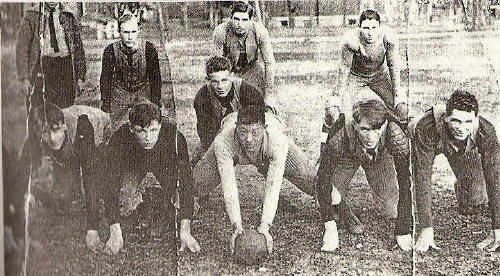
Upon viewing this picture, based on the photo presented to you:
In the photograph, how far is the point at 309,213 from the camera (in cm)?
233

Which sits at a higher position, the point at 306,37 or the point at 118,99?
the point at 306,37

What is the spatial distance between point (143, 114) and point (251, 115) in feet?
1.14

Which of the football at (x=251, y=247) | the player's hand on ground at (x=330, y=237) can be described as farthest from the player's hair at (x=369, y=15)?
the football at (x=251, y=247)

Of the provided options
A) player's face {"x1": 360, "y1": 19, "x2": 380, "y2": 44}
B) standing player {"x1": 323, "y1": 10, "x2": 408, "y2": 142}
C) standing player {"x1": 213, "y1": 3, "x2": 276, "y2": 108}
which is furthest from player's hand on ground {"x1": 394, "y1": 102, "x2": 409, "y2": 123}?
standing player {"x1": 213, "y1": 3, "x2": 276, "y2": 108}

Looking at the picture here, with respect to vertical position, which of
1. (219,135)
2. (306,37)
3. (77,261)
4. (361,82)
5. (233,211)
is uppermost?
(306,37)

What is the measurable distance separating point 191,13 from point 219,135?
395 millimetres

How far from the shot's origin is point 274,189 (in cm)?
233

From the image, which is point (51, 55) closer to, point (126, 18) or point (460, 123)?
point (126, 18)

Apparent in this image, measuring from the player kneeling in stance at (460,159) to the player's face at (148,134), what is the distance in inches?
32.3

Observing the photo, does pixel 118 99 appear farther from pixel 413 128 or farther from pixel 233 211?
pixel 413 128

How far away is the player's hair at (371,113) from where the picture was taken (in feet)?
7.63

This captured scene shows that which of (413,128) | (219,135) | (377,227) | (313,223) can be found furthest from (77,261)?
(413,128)

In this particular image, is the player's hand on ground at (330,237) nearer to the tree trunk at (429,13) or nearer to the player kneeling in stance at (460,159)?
the player kneeling in stance at (460,159)

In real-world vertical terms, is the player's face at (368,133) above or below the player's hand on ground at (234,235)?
above
